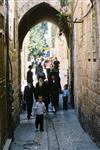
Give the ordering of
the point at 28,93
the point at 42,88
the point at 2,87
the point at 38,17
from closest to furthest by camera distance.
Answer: the point at 2,87 → the point at 28,93 → the point at 42,88 → the point at 38,17

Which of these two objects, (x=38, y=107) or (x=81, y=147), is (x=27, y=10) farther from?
(x=81, y=147)

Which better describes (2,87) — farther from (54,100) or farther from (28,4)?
(28,4)

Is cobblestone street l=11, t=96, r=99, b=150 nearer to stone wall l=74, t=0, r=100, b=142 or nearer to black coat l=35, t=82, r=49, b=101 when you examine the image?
stone wall l=74, t=0, r=100, b=142

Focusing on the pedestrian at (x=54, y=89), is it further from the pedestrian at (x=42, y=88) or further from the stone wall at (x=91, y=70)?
the stone wall at (x=91, y=70)

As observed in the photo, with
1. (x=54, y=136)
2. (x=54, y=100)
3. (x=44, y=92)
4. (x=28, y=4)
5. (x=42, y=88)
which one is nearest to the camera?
(x=54, y=136)

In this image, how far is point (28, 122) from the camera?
66.0 feet

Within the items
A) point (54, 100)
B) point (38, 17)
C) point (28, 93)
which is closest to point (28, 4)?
point (38, 17)

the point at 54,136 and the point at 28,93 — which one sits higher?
the point at 28,93

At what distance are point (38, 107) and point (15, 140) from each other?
2.10 m

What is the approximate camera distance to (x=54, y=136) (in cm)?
1609

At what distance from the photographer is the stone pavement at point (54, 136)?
46.6 ft

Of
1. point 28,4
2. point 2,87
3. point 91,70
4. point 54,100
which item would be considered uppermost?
point 28,4

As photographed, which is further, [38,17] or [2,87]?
[38,17]

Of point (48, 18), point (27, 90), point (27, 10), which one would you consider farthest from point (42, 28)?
point (27, 90)
